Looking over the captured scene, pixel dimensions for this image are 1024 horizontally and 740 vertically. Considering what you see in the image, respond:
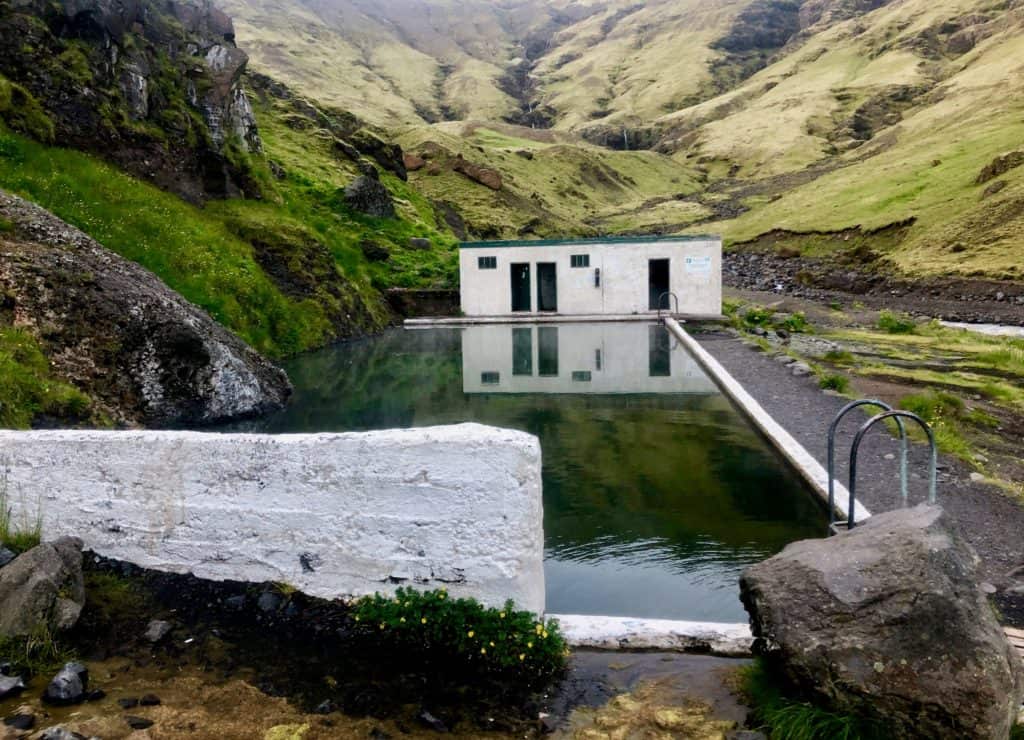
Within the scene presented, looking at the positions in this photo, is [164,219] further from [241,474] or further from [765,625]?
[765,625]

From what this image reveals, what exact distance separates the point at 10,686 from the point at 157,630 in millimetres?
1042

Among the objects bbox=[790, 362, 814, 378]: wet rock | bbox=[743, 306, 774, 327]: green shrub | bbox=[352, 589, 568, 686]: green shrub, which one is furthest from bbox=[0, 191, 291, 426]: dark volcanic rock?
bbox=[743, 306, 774, 327]: green shrub

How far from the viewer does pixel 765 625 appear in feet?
15.1

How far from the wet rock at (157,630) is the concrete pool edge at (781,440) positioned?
6.61m

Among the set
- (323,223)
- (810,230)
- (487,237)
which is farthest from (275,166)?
(810,230)

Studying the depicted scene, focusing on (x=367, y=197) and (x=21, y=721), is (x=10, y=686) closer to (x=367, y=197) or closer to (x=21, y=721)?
(x=21, y=721)

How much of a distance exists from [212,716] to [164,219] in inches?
821

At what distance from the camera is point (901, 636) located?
417 cm

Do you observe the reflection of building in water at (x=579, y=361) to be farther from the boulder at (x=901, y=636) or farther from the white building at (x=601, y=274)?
the boulder at (x=901, y=636)

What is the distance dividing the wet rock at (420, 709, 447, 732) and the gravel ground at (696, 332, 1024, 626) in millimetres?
4726

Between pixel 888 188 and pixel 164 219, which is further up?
pixel 888 188

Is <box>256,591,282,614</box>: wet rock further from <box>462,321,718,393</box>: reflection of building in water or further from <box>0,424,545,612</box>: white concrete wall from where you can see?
<box>462,321,718,393</box>: reflection of building in water

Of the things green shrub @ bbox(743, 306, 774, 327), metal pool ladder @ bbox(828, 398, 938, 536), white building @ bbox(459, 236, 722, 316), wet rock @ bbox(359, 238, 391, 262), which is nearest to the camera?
metal pool ladder @ bbox(828, 398, 938, 536)

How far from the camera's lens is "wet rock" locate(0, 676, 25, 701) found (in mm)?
4863
